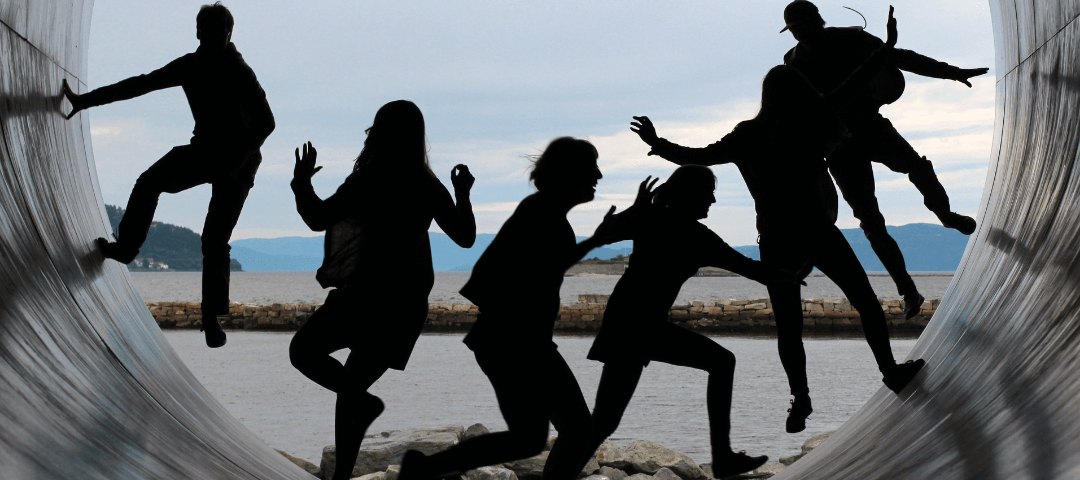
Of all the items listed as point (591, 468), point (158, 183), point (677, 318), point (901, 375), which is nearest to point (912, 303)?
point (901, 375)

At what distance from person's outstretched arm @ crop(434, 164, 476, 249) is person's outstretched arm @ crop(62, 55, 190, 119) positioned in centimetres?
146

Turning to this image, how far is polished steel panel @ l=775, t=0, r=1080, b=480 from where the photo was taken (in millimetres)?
2064

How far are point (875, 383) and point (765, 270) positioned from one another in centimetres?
991

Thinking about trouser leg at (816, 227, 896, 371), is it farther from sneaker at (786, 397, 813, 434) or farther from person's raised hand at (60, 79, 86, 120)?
person's raised hand at (60, 79, 86, 120)

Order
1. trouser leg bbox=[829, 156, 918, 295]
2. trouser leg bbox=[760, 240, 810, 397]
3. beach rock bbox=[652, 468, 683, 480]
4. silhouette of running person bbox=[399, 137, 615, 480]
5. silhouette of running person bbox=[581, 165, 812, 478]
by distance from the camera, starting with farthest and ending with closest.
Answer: beach rock bbox=[652, 468, 683, 480]
trouser leg bbox=[829, 156, 918, 295]
trouser leg bbox=[760, 240, 810, 397]
silhouette of running person bbox=[581, 165, 812, 478]
silhouette of running person bbox=[399, 137, 615, 480]

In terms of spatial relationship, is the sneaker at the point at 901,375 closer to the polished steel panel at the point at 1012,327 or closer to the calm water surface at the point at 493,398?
the polished steel panel at the point at 1012,327

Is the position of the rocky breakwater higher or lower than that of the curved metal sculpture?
lower

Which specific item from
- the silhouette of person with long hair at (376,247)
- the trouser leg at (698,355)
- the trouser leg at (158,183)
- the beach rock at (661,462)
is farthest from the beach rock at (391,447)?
the trouser leg at (698,355)

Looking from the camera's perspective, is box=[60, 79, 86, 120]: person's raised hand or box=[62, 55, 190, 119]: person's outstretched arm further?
box=[60, 79, 86, 120]: person's raised hand

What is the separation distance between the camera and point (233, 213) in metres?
3.50

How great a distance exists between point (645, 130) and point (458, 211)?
2.61ft

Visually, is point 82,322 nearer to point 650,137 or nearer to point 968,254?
point 650,137

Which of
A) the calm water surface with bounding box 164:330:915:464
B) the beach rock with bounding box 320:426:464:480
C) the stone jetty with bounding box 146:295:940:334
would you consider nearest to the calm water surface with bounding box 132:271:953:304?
the stone jetty with bounding box 146:295:940:334

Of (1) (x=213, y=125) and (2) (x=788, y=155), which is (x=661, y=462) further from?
(1) (x=213, y=125)
